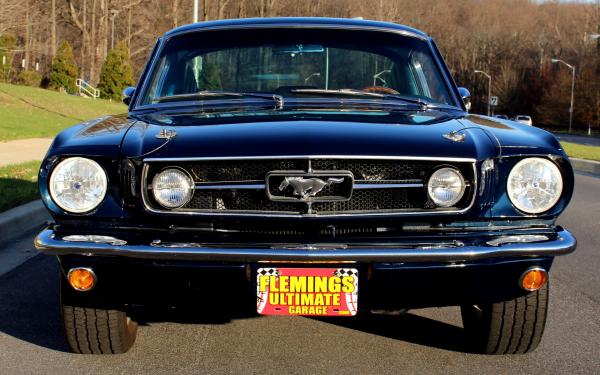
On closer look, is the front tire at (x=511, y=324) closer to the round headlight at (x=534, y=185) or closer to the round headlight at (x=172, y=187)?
the round headlight at (x=534, y=185)

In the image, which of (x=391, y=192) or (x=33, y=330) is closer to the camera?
(x=391, y=192)

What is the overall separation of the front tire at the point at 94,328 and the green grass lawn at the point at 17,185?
14.6 feet

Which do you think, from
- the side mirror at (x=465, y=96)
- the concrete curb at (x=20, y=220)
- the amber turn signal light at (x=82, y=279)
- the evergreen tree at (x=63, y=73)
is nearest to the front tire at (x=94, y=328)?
the amber turn signal light at (x=82, y=279)

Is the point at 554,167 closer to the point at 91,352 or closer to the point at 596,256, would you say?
the point at 91,352

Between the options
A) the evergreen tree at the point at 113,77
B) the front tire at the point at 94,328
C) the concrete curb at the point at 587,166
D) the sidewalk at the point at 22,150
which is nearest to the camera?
the front tire at the point at 94,328

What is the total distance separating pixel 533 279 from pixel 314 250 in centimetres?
96

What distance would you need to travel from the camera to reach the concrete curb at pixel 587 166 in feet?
63.8

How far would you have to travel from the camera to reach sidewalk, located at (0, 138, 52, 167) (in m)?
13.6

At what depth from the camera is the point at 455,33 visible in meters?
95.2

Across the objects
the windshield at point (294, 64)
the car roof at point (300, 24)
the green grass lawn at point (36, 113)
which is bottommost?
the green grass lawn at point (36, 113)

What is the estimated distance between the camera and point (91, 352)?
383 cm

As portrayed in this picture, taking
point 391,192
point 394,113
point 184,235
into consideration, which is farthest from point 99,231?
point 394,113

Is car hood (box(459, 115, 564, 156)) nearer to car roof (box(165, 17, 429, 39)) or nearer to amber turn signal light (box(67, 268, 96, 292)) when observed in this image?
car roof (box(165, 17, 429, 39))

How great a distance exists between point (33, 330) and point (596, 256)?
4.81 m
